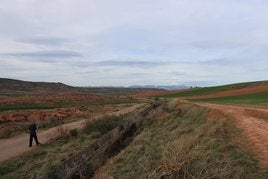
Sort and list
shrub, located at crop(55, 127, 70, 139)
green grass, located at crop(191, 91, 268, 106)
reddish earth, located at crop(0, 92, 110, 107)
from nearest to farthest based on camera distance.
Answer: shrub, located at crop(55, 127, 70, 139) < green grass, located at crop(191, 91, 268, 106) < reddish earth, located at crop(0, 92, 110, 107)

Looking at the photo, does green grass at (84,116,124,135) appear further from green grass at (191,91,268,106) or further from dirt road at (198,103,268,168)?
dirt road at (198,103,268,168)

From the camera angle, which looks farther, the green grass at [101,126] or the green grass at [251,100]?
the green grass at [251,100]

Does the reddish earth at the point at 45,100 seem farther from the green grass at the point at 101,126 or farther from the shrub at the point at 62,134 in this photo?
the shrub at the point at 62,134

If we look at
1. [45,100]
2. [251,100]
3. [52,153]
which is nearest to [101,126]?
[52,153]

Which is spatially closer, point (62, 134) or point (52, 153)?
point (52, 153)

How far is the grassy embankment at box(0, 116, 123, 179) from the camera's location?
17.4 m

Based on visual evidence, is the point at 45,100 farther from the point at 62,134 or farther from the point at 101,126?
the point at 62,134

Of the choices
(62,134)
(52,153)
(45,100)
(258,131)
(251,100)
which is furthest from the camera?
(45,100)

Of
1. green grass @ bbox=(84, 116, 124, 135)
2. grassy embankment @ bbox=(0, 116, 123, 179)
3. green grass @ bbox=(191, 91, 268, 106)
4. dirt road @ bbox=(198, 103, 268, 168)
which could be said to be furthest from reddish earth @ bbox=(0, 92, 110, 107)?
dirt road @ bbox=(198, 103, 268, 168)

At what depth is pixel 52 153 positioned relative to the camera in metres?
21.9

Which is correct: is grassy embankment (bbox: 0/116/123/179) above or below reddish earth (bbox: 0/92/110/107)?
below

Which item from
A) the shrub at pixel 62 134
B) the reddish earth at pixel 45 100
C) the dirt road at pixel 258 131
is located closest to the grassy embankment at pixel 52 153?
the shrub at pixel 62 134

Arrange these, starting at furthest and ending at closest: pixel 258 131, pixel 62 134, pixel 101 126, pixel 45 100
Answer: pixel 45 100, pixel 101 126, pixel 62 134, pixel 258 131

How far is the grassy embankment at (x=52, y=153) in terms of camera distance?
685 inches
